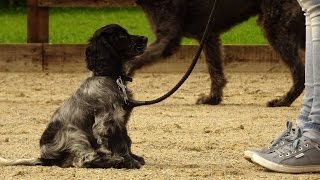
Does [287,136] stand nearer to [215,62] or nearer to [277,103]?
[277,103]

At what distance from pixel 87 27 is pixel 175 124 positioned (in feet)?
44.1

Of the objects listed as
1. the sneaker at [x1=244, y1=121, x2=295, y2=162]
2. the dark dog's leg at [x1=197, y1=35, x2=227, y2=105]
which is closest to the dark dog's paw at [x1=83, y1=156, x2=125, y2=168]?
the sneaker at [x1=244, y1=121, x2=295, y2=162]

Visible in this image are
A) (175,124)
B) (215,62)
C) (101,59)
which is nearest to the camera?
(101,59)

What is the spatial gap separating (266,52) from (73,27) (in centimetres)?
1007

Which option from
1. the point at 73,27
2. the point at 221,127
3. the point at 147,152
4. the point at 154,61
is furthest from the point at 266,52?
the point at 73,27

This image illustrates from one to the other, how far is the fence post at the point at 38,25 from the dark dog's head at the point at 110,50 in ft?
22.6

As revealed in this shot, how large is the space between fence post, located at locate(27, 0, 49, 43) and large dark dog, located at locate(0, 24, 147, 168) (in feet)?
23.0

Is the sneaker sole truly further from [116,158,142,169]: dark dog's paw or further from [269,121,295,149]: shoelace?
[116,158,142,169]: dark dog's paw

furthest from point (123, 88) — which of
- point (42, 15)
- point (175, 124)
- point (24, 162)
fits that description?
point (42, 15)

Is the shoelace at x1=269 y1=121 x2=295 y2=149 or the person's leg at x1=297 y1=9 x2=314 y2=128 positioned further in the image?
the shoelace at x1=269 y1=121 x2=295 y2=149

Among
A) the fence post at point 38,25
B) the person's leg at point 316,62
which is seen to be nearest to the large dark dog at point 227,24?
the fence post at point 38,25

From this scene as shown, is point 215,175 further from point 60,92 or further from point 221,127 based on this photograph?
point 60,92

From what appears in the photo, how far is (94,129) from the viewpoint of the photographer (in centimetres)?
559

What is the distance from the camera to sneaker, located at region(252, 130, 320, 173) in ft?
17.9
